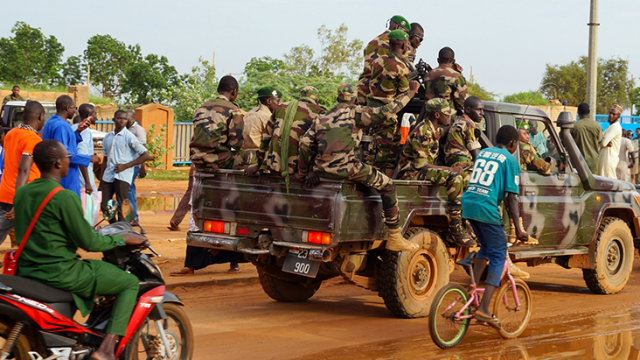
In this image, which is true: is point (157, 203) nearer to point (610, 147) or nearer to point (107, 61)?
point (610, 147)

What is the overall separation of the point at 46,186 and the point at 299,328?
2920 mm

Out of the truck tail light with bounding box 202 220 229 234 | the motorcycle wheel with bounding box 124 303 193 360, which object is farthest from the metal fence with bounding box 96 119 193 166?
the motorcycle wheel with bounding box 124 303 193 360

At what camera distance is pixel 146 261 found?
183 inches

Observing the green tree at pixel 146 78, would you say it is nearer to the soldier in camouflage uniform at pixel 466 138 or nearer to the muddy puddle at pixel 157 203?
the muddy puddle at pixel 157 203

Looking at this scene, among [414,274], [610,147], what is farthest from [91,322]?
[610,147]

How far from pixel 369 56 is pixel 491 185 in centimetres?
268

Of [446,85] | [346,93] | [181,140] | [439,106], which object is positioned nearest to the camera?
[346,93]

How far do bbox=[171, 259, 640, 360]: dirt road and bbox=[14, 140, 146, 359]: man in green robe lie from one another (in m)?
1.29

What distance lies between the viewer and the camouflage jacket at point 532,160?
7676 millimetres

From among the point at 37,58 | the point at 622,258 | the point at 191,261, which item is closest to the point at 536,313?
the point at 622,258

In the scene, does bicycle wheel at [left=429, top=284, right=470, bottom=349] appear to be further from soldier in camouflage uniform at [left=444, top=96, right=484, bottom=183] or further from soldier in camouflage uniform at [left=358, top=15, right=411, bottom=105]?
soldier in camouflage uniform at [left=358, top=15, right=411, bottom=105]

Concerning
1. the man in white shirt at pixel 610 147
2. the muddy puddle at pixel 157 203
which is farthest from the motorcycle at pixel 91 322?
the muddy puddle at pixel 157 203

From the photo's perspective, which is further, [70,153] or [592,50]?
[592,50]

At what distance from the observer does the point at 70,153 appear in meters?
6.70
